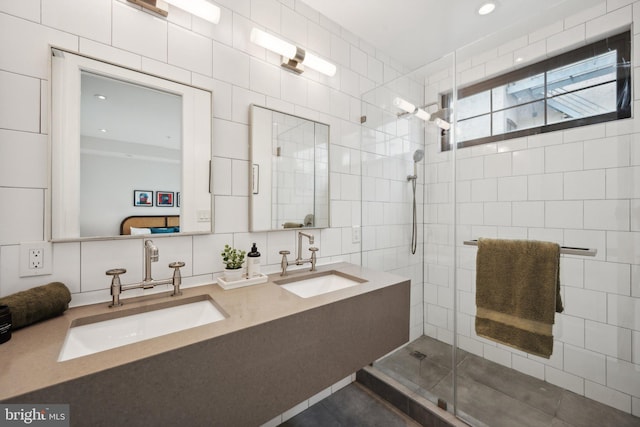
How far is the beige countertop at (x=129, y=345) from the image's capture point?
1.89 feet

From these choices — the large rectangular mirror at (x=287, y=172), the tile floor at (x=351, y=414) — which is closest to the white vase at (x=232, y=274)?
the large rectangular mirror at (x=287, y=172)

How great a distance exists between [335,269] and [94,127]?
4.38ft

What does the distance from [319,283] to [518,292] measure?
40.7 inches

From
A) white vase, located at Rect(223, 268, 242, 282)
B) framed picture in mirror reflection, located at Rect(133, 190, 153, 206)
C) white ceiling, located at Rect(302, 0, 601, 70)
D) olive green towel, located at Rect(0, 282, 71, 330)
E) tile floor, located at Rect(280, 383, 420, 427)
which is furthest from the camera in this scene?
white ceiling, located at Rect(302, 0, 601, 70)

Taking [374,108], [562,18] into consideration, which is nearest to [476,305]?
[374,108]

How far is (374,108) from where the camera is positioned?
1984 mm

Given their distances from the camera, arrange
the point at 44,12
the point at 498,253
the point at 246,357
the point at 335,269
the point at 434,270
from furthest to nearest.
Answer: the point at 434,270 < the point at 335,269 < the point at 498,253 < the point at 44,12 < the point at 246,357

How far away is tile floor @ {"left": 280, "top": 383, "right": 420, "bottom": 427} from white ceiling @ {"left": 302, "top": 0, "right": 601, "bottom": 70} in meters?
2.46

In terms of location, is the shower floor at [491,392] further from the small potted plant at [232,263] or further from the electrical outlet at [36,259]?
the electrical outlet at [36,259]

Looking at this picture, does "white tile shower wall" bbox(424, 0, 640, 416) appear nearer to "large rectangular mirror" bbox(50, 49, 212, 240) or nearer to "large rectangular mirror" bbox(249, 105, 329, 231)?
"large rectangular mirror" bbox(249, 105, 329, 231)

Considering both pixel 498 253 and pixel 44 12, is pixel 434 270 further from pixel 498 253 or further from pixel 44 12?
pixel 44 12

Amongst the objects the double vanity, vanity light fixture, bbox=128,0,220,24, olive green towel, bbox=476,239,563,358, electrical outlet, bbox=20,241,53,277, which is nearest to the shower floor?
olive green towel, bbox=476,239,563,358

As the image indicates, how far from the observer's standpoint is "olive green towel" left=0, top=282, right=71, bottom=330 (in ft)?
2.49

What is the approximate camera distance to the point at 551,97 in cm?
156
